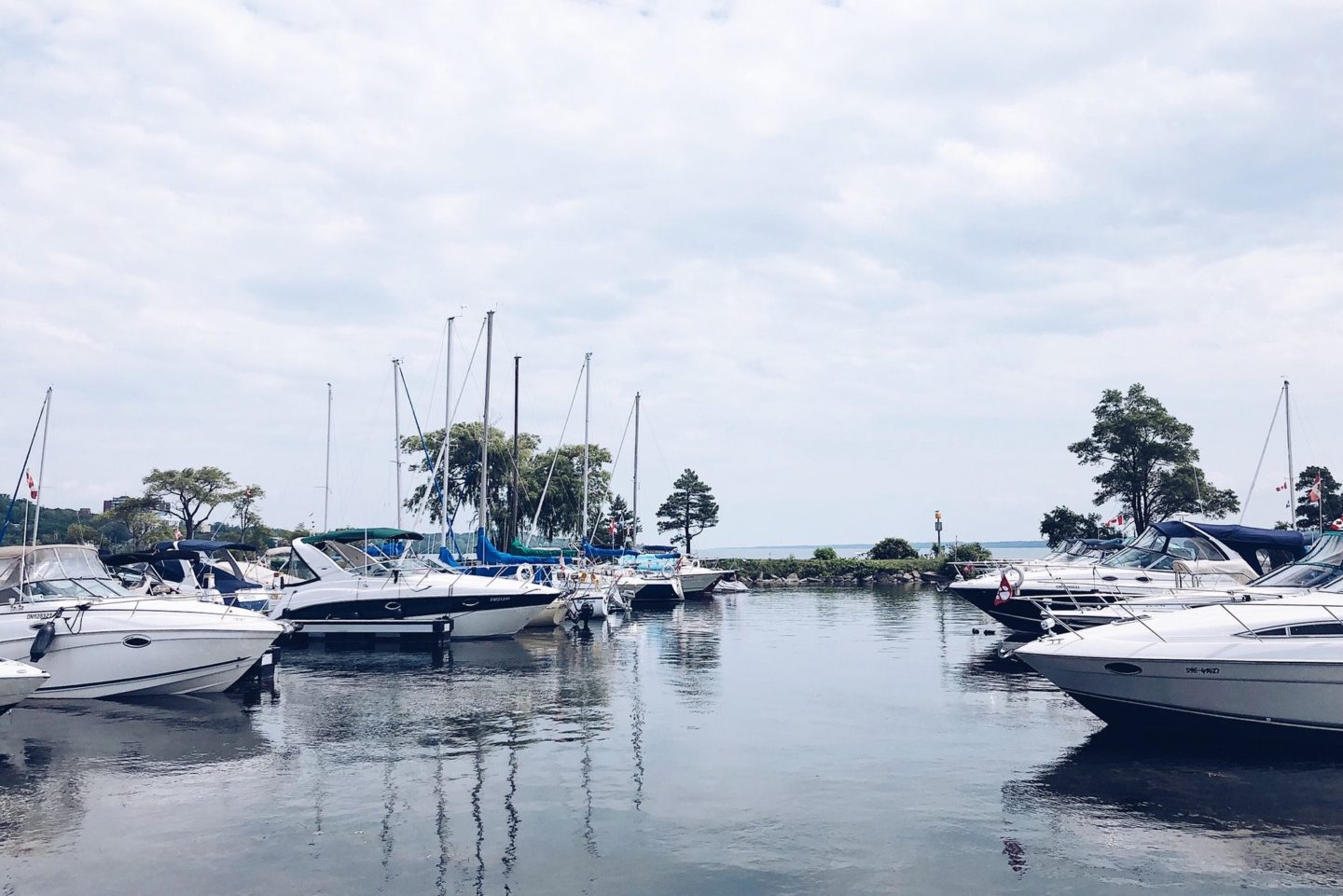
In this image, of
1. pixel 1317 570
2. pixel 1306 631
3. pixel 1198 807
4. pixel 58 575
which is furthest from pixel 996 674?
pixel 58 575

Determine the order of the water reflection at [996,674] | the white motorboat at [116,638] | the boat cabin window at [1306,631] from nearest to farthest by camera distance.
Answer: the boat cabin window at [1306,631] → the white motorboat at [116,638] → the water reflection at [996,674]

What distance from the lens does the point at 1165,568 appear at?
26328mm

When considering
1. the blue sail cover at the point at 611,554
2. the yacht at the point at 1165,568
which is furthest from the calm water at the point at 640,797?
the blue sail cover at the point at 611,554

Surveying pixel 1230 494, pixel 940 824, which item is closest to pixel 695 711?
pixel 940 824

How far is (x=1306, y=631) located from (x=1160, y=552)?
48.0 ft

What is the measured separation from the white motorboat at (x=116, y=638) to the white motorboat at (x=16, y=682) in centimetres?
362

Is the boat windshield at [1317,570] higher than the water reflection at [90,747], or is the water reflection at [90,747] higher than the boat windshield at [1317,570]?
the boat windshield at [1317,570]

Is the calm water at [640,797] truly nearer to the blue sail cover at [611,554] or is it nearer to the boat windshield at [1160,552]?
the boat windshield at [1160,552]

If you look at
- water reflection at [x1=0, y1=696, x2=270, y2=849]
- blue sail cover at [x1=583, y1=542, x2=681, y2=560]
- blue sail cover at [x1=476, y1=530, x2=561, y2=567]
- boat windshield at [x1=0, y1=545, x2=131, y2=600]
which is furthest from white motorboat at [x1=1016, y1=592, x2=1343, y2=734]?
blue sail cover at [x1=583, y1=542, x2=681, y2=560]

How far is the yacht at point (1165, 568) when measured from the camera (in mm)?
24891

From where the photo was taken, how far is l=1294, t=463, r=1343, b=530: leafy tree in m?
52.5

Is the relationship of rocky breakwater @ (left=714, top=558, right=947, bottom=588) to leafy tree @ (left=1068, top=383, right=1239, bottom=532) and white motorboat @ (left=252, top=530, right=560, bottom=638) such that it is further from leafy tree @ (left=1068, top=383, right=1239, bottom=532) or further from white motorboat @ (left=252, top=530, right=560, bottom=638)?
white motorboat @ (left=252, top=530, right=560, bottom=638)

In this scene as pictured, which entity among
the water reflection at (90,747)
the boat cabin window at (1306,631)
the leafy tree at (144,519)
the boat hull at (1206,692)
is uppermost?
the leafy tree at (144,519)

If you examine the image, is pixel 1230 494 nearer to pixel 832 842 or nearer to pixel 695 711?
pixel 695 711
